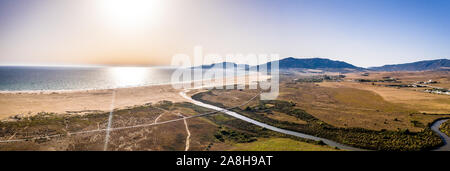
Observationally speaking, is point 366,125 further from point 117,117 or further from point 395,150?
point 117,117

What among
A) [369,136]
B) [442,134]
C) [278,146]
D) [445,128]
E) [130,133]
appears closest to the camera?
[278,146]

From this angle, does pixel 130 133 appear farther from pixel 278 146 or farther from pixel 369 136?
pixel 369 136

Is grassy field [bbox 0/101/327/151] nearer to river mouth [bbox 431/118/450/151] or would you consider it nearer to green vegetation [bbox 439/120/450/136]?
river mouth [bbox 431/118/450/151]

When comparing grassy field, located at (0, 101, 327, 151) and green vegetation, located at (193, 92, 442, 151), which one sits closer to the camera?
grassy field, located at (0, 101, 327, 151)

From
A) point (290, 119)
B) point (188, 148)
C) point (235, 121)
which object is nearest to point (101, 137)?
point (188, 148)

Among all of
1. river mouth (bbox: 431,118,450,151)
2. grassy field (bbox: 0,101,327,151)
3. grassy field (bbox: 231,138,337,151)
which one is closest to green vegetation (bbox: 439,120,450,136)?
river mouth (bbox: 431,118,450,151)

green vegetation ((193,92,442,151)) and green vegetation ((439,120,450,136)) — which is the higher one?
green vegetation ((439,120,450,136))

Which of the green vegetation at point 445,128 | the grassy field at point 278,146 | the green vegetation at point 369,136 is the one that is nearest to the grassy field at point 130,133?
the grassy field at point 278,146

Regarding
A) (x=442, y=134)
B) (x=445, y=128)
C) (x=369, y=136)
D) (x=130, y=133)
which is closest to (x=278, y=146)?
(x=369, y=136)
